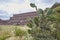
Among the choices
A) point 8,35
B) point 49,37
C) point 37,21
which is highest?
point 37,21

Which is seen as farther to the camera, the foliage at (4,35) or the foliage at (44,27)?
the foliage at (4,35)

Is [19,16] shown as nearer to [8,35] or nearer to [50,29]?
[8,35]

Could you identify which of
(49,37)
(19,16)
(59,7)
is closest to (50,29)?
(49,37)

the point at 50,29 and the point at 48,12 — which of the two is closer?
the point at 48,12

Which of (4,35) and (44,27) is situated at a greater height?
(44,27)

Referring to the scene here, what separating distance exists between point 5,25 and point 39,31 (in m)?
1.86

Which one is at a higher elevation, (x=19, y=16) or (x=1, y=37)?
(x=19, y=16)

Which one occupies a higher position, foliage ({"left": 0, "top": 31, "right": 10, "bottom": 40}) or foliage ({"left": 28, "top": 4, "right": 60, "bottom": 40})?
foliage ({"left": 28, "top": 4, "right": 60, "bottom": 40})

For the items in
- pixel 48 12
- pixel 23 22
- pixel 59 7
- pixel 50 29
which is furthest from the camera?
pixel 23 22

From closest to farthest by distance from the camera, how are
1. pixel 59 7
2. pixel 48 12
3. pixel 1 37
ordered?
pixel 48 12 → pixel 59 7 → pixel 1 37

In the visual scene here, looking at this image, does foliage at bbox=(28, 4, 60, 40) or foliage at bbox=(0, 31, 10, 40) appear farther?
foliage at bbox=(0, 31, 10, 40)

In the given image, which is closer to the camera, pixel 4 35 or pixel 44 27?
pixel 44 27

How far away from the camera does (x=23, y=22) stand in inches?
155

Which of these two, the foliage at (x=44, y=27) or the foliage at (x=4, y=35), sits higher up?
the foliage at (x=44, y=27)
